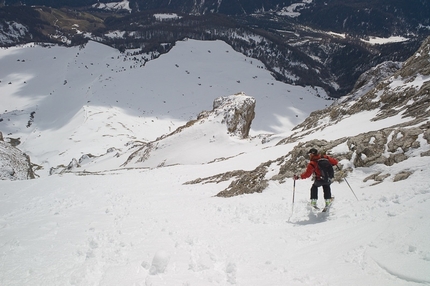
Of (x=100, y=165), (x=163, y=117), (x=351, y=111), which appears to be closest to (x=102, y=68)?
(x=163, y=117)

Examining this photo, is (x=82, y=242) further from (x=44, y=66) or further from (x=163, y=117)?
(x=44, y=66)

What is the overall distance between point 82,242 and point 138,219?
7.64ft

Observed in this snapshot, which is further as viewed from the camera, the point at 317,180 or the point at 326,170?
the point at 317,180

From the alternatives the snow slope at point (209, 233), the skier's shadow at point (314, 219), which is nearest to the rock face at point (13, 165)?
the snow slope at point (209, 233)

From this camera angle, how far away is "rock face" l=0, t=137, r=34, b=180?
79.7 feet

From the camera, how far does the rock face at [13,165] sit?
24.3 metres

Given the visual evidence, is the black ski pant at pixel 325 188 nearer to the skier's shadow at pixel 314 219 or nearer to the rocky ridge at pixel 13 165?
the skier's shadow at pixel 314 219

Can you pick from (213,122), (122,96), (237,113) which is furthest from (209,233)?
(122,96)

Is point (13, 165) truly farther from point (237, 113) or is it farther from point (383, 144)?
point (383, 144)

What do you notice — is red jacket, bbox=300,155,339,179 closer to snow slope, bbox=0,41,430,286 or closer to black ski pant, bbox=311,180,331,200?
black ski pant, bbox=311,180,331,200

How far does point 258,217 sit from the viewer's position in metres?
8.53

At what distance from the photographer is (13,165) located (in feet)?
85.5

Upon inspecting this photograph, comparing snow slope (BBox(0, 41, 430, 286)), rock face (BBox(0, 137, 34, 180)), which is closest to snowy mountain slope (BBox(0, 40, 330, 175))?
rock face (BBox(0, 137, 34, 180))

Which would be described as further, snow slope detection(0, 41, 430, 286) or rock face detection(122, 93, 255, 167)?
rock face detection(122, 93, 255, 167)
